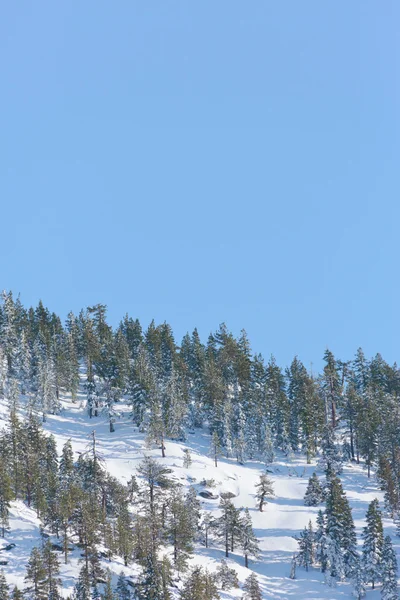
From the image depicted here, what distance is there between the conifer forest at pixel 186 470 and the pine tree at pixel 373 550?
174 millimetres

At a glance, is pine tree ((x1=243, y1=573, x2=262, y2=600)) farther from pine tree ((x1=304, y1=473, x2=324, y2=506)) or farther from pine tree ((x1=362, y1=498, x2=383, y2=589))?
pine tree ((x1=304, y1=473, x2=324, y2=506))

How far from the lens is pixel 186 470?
3947 inches

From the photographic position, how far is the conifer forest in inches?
2696

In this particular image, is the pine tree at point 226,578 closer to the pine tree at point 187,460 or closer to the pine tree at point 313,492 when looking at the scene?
the pine tree at point 313,492

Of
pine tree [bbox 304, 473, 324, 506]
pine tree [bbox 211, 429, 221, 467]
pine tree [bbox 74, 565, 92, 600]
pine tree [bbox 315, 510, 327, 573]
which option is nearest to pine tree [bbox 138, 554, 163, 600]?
pine tree [bbox 74, 565, 92, 600]

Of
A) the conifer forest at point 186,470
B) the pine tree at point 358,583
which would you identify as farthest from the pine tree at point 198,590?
the pine tree at point 358,583

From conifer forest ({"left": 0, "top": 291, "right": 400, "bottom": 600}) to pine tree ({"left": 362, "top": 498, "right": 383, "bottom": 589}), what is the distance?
174 mm

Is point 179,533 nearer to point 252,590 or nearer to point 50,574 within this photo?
point 252,590

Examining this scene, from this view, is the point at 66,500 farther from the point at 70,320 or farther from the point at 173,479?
the point at 70,320

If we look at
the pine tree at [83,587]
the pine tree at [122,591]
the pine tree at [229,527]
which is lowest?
the pine tree at [122,591]

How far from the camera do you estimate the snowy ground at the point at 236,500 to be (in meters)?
71.5

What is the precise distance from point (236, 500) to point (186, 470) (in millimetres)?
9251

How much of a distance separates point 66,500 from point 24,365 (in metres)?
63.2

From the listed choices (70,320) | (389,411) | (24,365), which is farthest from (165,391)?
(70,320)
